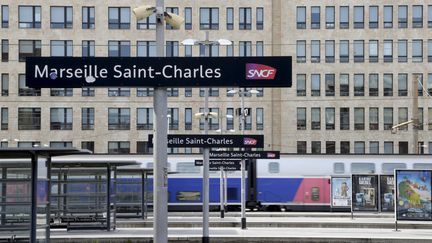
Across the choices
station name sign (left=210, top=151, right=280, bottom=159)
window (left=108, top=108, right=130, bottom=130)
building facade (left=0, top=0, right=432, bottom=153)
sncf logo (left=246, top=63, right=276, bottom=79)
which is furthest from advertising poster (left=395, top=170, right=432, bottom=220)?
window (left=108, top=108, right=130, bottom=130)

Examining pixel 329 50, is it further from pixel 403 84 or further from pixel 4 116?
pixel 4 116

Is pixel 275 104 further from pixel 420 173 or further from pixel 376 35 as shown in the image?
pixel 420 173

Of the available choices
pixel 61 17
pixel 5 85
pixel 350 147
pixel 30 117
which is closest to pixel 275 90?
pixel 350 147

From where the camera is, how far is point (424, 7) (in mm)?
81375

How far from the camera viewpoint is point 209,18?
8169cm

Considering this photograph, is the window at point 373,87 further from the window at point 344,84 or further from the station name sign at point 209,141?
the station name sign at point 209,141

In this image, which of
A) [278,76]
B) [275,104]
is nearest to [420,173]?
[278,76]

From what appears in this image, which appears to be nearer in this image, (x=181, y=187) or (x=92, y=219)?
(x=92, y=219)

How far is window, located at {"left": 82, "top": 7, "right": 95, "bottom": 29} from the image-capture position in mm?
81175

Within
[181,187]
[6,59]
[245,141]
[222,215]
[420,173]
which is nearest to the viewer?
[245,141]

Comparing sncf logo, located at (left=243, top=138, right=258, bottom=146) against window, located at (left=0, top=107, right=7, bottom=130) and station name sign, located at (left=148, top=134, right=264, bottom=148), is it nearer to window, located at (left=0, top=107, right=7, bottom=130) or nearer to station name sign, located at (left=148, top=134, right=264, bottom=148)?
station name sign, located at (left=148, top=134, right=264, bottom=148)

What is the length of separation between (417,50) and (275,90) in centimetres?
1289

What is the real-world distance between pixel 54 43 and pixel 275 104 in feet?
66.0

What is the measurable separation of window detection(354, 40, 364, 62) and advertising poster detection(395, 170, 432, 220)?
50590 mm
